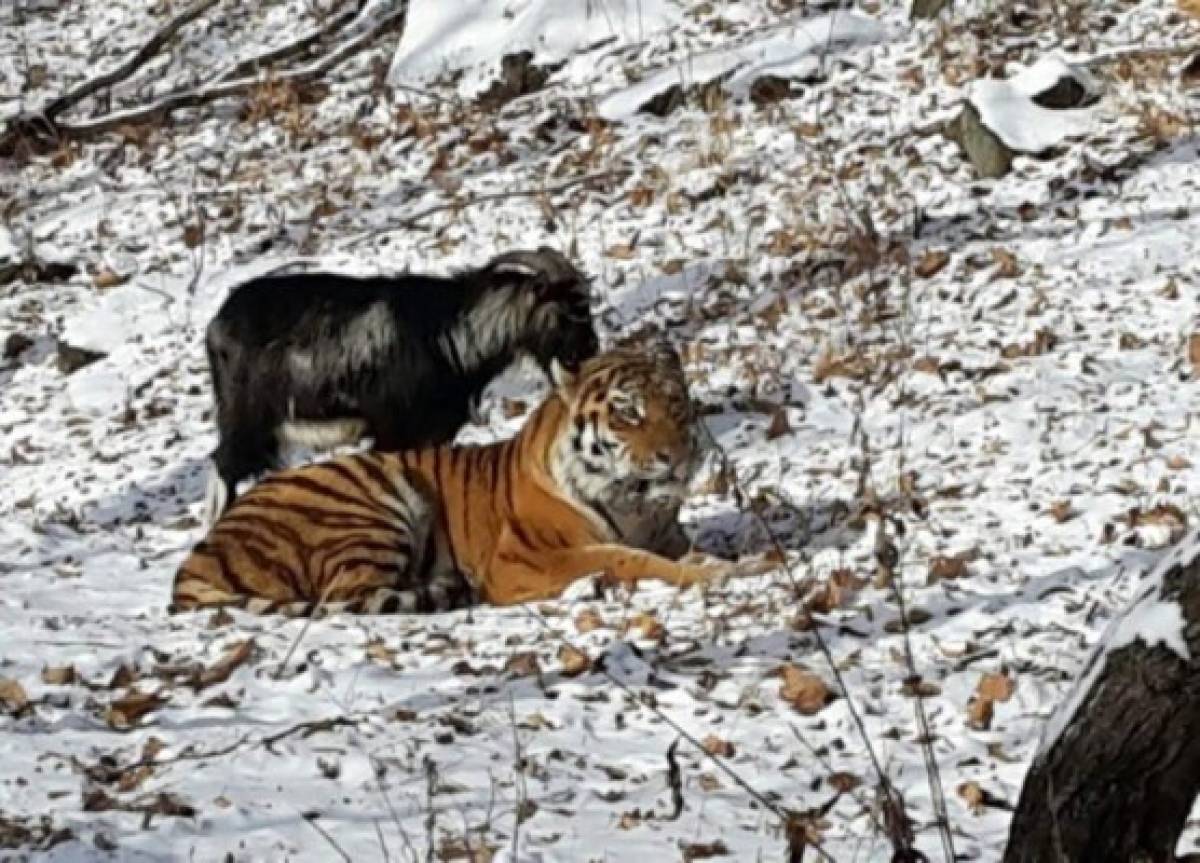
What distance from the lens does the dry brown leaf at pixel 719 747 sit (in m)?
5.51

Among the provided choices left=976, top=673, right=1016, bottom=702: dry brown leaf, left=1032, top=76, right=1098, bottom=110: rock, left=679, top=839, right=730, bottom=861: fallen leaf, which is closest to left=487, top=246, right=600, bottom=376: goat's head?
left=1032, top=76, right=1098, bottom=110: rock

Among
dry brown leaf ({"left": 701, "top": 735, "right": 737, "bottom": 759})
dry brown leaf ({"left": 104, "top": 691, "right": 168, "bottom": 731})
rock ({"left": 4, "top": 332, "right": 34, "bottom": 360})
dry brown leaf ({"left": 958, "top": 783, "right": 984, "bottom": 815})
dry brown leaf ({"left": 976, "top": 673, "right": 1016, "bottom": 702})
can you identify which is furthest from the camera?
rock ({"left": 4, "top": 332, "right": 34, "bottom": 360})

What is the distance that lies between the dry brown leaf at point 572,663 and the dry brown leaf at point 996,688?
1155 millimetres

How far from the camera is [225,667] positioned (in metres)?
6.50

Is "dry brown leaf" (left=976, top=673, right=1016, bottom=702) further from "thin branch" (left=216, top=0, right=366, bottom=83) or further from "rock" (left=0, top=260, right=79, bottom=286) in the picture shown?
"thin branch" (left=216, top=0, right=366, bottom=83)

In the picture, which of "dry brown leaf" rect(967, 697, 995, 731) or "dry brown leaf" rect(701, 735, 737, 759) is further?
"dry brown leaf" rect(967, 697, 995, 731)

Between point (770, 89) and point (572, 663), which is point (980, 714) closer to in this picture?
point (572, 663)

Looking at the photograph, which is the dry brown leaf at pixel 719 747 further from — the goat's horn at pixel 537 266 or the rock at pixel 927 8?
the rock at pixel 927 8

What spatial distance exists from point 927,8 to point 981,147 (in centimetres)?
258

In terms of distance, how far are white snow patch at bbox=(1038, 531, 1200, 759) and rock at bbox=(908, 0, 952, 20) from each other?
10.6 m

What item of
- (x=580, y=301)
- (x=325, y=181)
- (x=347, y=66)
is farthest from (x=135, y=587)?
(x=347, y=66)

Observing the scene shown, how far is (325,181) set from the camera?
1423 cm

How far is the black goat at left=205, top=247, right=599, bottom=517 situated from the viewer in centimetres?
964

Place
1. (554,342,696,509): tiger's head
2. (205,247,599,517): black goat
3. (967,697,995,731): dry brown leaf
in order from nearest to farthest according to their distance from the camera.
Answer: (967,697,995,731): dry brown leaf, (554,342,696,509): tiger's head, (205,247,599,517): black goat
